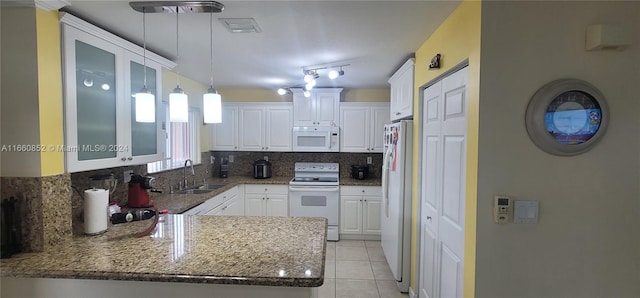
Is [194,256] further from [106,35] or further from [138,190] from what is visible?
[106,35]

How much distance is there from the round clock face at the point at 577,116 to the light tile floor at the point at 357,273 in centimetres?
215

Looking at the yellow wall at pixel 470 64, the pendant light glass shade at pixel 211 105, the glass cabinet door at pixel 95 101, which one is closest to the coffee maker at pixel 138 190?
the glass cabinet door at pixel 95 101

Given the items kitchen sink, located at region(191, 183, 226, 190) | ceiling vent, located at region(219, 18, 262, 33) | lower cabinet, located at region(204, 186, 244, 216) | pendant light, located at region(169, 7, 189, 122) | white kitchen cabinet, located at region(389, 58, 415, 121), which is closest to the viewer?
pendant light, located at region(169, 7, 189, 122)

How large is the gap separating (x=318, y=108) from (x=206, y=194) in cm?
212

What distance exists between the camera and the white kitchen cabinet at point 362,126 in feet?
15.0

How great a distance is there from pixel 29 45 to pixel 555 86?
9.19 ft

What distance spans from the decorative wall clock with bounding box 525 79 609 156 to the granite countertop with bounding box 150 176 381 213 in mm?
2772

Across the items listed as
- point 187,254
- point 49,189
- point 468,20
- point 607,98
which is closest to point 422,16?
point 468,20

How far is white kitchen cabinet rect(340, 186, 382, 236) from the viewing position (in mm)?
4422

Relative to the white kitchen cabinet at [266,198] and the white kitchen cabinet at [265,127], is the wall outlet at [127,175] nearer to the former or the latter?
the white kitchen cabinet at [266,198]

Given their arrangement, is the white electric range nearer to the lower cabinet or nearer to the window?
the lower cabinet

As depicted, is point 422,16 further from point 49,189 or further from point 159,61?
point 49,189

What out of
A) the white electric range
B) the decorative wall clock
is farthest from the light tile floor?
the decorative wall clock

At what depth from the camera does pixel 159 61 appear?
8.79 ft
